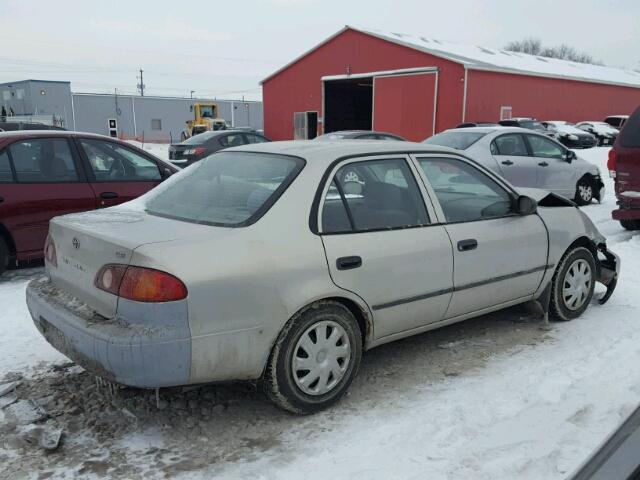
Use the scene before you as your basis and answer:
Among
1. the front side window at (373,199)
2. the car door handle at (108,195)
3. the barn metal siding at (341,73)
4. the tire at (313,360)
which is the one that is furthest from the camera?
the barn metal siding at (341,73)

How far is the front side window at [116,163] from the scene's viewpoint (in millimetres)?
6738

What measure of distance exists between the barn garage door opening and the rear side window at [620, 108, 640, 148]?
22.8 meters

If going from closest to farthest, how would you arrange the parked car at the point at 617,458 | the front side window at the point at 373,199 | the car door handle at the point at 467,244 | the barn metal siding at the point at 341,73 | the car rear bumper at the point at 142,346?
the parked car at the point at 617,458 < the car rear bumper at the point at 142,346 < the front side window at the point at 373,199 < the car door handle at the point at 467,244 < the barn metal siding at the point at 341,73

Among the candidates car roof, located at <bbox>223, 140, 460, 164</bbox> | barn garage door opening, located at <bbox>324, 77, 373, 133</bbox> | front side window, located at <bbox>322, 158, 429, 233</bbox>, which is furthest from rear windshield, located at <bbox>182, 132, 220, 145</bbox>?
barn garage door opening, located at <bbox>324, 77, 373, 133</bbox>

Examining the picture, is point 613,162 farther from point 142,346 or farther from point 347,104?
point 347,104

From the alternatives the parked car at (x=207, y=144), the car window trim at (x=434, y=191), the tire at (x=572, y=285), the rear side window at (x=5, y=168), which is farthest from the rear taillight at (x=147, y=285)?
the parked car at (x=207, y=144)

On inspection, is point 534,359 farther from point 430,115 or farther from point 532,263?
point 430,115

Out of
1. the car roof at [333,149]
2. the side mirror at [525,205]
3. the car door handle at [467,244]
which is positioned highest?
the car roof at [333,149]

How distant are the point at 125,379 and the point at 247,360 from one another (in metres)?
0.62

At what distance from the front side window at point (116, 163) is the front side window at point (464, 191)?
4.09 meters

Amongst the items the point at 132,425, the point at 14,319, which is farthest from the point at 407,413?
the point at 14,319

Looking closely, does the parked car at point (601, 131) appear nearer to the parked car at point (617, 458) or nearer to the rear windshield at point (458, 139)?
the rear windshield at point (458, 139)

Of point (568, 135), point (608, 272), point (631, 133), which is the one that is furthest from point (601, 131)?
point (608, 272)

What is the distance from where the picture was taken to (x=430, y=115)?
2553 centimetres
